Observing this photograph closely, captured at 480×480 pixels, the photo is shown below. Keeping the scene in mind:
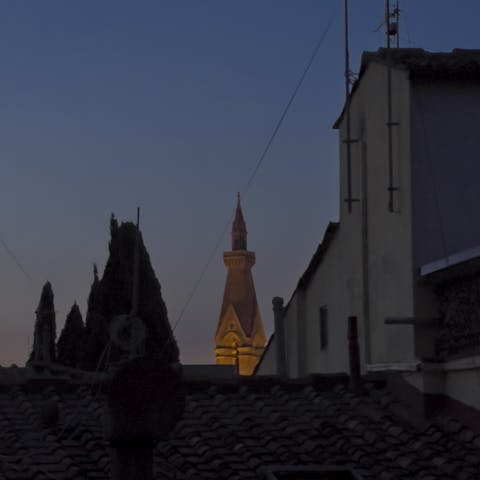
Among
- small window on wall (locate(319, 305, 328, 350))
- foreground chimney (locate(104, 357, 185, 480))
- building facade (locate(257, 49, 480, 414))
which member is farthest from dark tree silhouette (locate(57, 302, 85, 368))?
foreground chimney (locate(104, 357, 185, 480))

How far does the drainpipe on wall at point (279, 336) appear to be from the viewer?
73.7ft

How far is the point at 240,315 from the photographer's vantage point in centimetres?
10369

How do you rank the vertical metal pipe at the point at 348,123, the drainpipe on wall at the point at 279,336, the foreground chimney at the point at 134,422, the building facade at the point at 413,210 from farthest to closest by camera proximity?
1. the drainpipe on wall at the point at 279,336
2. the vertical metal pipe at the point at 348,123
3. the building facade at the point at 413,210
4. the foreground chimney at the point at 134,422

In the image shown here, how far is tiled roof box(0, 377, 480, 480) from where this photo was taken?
1305 cm

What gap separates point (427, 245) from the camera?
52.5 ft

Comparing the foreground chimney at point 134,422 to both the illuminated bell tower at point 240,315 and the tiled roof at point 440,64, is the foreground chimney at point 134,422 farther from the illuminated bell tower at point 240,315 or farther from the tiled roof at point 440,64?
the illuminated bell tower at point 240,315

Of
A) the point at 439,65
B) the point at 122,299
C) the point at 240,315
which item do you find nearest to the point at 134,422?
the point at 439,65

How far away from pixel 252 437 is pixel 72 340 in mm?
34886

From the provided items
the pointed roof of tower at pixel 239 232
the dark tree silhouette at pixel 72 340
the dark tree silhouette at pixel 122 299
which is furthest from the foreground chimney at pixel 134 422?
the pointed roof of tower at pixel 239 232

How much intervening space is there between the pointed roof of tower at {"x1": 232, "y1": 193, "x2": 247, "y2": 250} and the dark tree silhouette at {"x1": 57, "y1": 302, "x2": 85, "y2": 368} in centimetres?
5998

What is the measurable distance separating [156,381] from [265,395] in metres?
5.67

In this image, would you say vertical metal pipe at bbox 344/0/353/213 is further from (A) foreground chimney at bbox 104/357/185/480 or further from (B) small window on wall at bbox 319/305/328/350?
(A) foreground chimney at bbox 104/357/185/480

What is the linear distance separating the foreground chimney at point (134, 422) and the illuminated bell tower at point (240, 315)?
81219 millimetres

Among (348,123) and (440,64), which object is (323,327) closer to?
(348,123)
